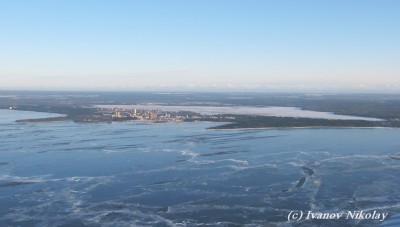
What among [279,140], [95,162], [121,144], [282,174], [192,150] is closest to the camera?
[282,174]

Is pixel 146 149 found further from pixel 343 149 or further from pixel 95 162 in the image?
pixel 343 149

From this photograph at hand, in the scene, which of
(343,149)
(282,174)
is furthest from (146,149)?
(343,149)

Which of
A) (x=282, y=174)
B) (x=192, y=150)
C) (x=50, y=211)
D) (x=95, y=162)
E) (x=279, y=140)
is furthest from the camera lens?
(x=279, y=140)

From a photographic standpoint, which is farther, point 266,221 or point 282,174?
point 282,174

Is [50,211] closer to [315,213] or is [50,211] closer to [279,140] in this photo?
[315,213]

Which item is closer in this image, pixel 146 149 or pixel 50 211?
pixel 50 211

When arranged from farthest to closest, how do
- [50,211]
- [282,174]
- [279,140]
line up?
[279,140] < [282,174] < [50,211]

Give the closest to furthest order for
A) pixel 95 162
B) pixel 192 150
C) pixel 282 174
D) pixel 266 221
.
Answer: pixel 266 221
pixel 282 174
pixel 95 162
pixel 192 150

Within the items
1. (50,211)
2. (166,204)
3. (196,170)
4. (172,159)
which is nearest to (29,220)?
(50,211)
